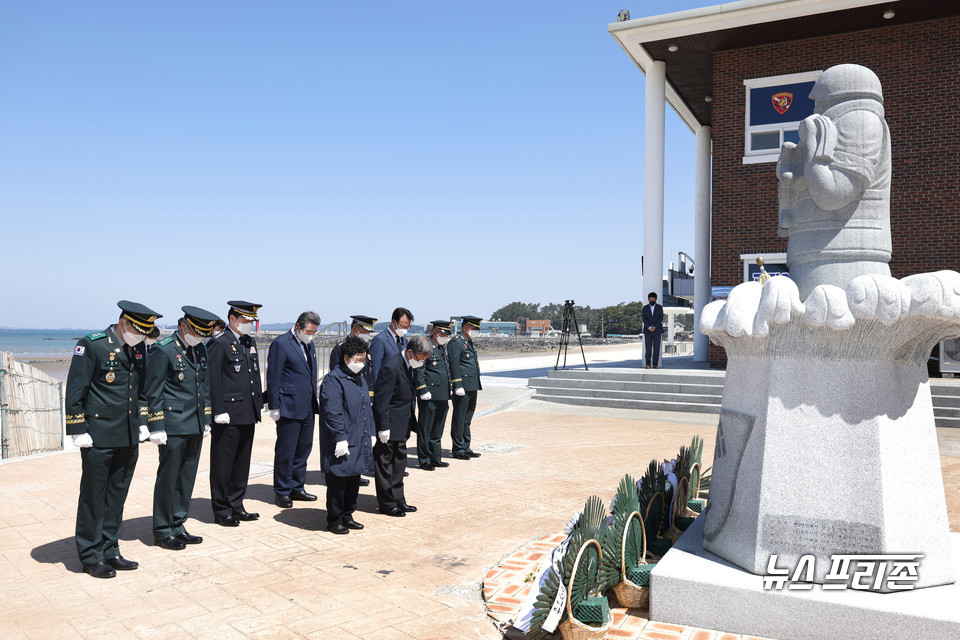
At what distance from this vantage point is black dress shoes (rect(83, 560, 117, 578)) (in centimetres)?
463

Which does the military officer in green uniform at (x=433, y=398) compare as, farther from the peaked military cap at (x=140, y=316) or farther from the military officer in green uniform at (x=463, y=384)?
the peaked military cap at (x=140, y=316)

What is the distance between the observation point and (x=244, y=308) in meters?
6.38

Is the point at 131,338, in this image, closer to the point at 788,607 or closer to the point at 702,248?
the point at 788,607

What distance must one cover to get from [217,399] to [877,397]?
4.95 meters

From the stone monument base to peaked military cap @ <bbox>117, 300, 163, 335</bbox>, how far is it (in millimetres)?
3662

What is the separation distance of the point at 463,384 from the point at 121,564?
492 cm

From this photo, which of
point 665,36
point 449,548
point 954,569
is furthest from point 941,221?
point 449,548

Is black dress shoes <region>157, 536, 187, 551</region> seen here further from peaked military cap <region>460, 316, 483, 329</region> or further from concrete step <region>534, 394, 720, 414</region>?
concrete step <region>534, 394, 720, 414</region>

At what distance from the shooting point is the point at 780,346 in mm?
4043

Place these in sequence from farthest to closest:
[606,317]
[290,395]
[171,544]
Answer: [606,317]
[290,395]
[171,544]

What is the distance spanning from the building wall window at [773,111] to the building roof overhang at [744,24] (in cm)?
93

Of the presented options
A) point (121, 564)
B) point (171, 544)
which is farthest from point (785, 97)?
point (121, 564)

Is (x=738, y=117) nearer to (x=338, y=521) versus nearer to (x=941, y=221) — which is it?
(x=941, y=221)

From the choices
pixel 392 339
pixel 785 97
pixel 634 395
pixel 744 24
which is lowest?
pixel 634 395
